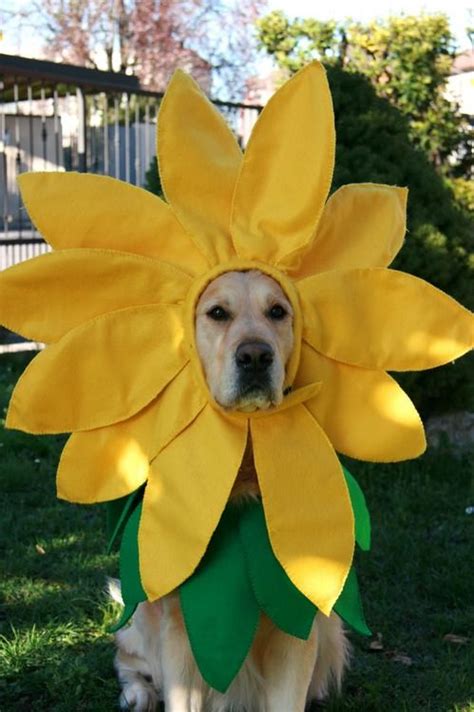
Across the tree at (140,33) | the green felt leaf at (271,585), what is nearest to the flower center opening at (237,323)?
the green felt leaf at (271,585)

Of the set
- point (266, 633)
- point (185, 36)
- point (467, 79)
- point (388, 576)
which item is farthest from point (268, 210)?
point (185, 36)

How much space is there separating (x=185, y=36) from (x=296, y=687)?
26.3 metres

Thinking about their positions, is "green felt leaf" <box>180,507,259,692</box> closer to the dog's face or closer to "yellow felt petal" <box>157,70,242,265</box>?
the dog's face

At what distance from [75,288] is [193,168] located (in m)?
0.49

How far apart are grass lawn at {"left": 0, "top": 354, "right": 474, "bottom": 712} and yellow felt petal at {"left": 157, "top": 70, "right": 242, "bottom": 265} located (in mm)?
1706

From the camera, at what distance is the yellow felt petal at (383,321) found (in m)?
2.69

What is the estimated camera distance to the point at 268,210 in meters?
2.68

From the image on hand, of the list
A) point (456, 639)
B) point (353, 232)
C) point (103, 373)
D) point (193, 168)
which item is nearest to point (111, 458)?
point (103, 373)

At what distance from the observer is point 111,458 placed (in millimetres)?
2779

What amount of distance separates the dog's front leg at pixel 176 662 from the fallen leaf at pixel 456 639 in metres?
1.36

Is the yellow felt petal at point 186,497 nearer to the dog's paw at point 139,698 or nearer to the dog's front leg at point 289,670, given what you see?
the dog's front leg at point 289,670

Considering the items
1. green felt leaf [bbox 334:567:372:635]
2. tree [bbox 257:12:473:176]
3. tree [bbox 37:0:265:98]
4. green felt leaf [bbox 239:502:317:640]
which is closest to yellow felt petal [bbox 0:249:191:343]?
green felt leaf [bbox 239:502:317:640]

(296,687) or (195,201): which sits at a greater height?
(195,201)

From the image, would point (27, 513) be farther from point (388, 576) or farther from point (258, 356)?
point (258, 356)
